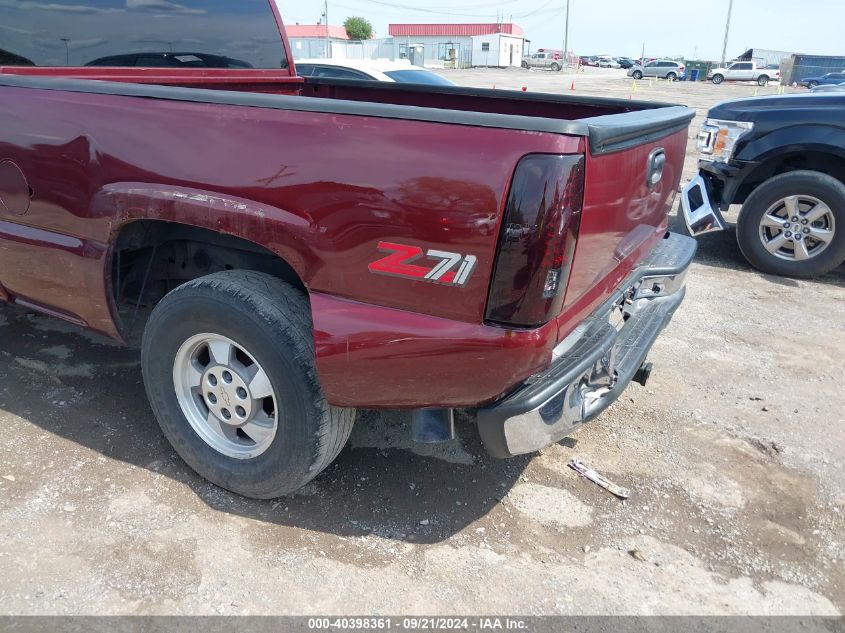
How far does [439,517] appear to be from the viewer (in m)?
2.71

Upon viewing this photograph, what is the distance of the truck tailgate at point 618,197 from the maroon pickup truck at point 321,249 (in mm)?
14

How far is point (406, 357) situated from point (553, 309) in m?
0.48

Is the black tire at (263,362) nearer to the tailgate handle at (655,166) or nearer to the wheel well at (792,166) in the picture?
the tailgate handle at (655,166)

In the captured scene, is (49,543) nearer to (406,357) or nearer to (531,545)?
(406,357)

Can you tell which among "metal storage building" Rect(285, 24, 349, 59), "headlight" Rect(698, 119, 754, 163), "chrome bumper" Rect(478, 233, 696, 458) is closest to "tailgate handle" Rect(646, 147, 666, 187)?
"chrome bumper" Rect(478, 233, 696, 458)

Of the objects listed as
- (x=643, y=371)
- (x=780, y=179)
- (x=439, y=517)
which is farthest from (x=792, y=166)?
(x=439, y=517)

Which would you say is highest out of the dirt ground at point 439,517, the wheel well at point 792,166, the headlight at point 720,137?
the headlight at point 720,137

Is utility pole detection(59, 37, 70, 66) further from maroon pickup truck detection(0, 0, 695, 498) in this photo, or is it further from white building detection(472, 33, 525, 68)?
white building detection(472, 33, 525, 68)

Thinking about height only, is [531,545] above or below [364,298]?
below

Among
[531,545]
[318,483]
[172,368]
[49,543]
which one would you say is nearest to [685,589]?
[531,545]

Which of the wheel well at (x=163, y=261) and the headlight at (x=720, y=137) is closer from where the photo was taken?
the wheel well at (x=163, y=261)

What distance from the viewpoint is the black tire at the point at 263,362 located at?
2344 mm

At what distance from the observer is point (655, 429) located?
11.1 feet

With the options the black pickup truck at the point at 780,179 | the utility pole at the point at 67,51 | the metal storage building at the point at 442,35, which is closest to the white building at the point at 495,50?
the metal storage building at the point at 442,35
